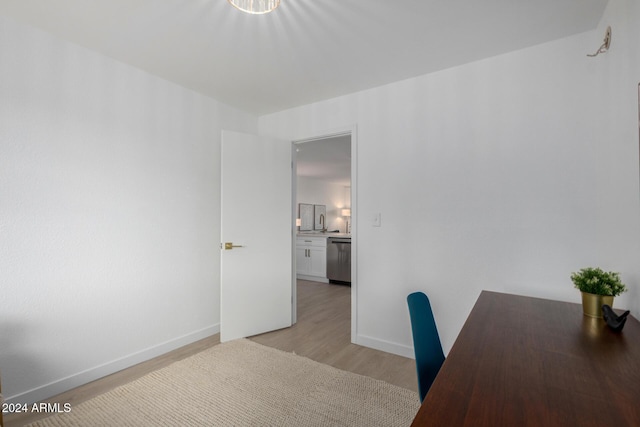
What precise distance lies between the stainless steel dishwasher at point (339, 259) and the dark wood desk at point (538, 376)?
13.5ft

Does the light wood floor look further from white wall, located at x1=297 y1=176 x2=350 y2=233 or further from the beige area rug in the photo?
white wall, located at x1=297 y1=176 x2=350 y2=233

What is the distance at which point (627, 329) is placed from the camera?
1.14 m

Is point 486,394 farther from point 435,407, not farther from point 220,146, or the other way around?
point 220,146

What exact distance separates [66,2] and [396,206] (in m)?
2.54

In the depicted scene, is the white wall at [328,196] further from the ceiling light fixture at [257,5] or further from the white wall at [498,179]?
the ceiling light fixture at [257,5]

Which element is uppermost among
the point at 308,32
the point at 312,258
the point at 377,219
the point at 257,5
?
the point at 308,32

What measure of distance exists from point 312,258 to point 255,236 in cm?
288

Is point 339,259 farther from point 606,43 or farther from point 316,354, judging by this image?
point 606,43

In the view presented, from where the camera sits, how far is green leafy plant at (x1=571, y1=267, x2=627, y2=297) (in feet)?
4.11

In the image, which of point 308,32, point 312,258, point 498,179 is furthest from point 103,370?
Result: point 312,258

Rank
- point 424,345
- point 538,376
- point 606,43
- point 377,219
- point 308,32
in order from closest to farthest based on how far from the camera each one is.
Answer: point 538,376
point 424,345
point 606,43
point 308,32
point 377,219

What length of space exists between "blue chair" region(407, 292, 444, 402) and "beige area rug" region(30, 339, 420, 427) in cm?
73

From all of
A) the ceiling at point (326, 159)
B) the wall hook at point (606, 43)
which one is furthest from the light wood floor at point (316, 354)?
the wall hook at point (606, 43)

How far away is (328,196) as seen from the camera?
7914 mm
